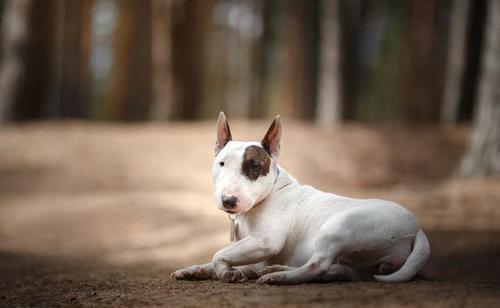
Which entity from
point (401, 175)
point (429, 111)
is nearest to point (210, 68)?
point (429, 111)

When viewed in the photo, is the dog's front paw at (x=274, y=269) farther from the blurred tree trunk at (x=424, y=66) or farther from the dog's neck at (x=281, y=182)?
the blurred tree trunk at (x=424, y=66)

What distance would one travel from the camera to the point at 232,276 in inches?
175

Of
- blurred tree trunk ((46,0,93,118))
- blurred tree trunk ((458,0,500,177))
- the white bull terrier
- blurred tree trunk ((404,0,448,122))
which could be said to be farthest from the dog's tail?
blurred tree trunk ((46,0,93,118))

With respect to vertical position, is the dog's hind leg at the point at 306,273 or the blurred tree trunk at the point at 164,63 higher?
the blurred tree trunk at the point at 164,63

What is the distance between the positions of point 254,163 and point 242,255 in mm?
657

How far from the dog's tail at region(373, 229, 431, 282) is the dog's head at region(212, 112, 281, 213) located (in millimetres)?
1034

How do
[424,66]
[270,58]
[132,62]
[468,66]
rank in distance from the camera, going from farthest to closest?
1. [270,58]
2. [132,62]
3. [424,66]
4. [468,66]

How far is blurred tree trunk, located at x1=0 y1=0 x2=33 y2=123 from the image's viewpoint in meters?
16.6

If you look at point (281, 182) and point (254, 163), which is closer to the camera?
point (254, 163)

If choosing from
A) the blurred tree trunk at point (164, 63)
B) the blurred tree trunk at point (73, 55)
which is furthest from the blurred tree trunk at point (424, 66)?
the blurred tree trunk at point (73, 55)

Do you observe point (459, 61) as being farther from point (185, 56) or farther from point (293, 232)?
point (293, 232)

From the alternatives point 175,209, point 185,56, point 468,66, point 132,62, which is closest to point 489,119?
point 175,209

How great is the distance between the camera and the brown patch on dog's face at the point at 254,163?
446 cm

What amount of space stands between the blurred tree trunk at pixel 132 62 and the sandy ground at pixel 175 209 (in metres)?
10.9
